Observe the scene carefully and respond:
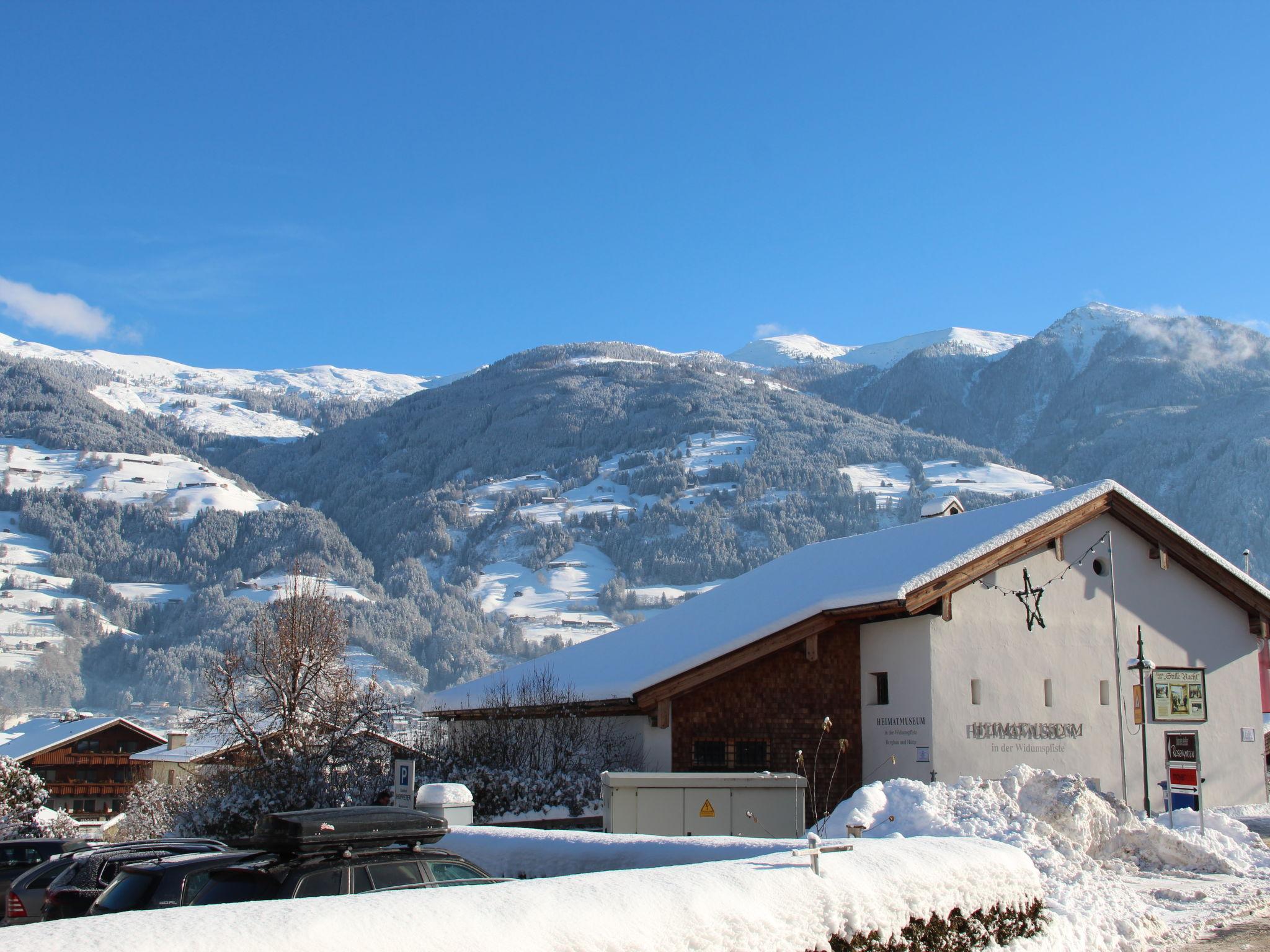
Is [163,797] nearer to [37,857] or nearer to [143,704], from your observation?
[37,857]

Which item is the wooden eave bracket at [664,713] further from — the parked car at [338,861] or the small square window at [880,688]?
the parked car at [338,861]

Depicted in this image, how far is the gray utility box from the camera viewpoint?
17062mm

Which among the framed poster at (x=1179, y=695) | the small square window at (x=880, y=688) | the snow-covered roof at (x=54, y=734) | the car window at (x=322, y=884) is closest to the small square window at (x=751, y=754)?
the small square window at (x=880, y=688)

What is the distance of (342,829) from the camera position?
8141mm

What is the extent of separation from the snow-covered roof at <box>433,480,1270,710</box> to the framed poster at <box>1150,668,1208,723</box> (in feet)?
8.58

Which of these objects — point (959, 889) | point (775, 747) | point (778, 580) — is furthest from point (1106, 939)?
point (778, 580)

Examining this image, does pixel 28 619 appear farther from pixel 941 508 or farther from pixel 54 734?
pixel 941 508

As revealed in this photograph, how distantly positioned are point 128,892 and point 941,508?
1045 inches

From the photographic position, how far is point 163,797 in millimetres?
28516

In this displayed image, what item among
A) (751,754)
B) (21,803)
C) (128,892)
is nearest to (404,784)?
(128,892)

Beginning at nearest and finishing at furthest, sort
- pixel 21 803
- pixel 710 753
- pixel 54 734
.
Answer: pixel 710 753, pixel 21 803, pixel 54 734

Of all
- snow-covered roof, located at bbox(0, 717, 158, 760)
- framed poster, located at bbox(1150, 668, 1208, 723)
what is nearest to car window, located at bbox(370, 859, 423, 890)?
framed poster, located at bbox(1150, 668, 1208, 723)

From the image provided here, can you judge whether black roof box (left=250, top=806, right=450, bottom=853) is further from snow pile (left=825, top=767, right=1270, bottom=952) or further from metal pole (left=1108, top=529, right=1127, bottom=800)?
metal pole (left=1108, top=529, right=1127, bottom=800)

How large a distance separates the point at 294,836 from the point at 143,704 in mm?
168874
